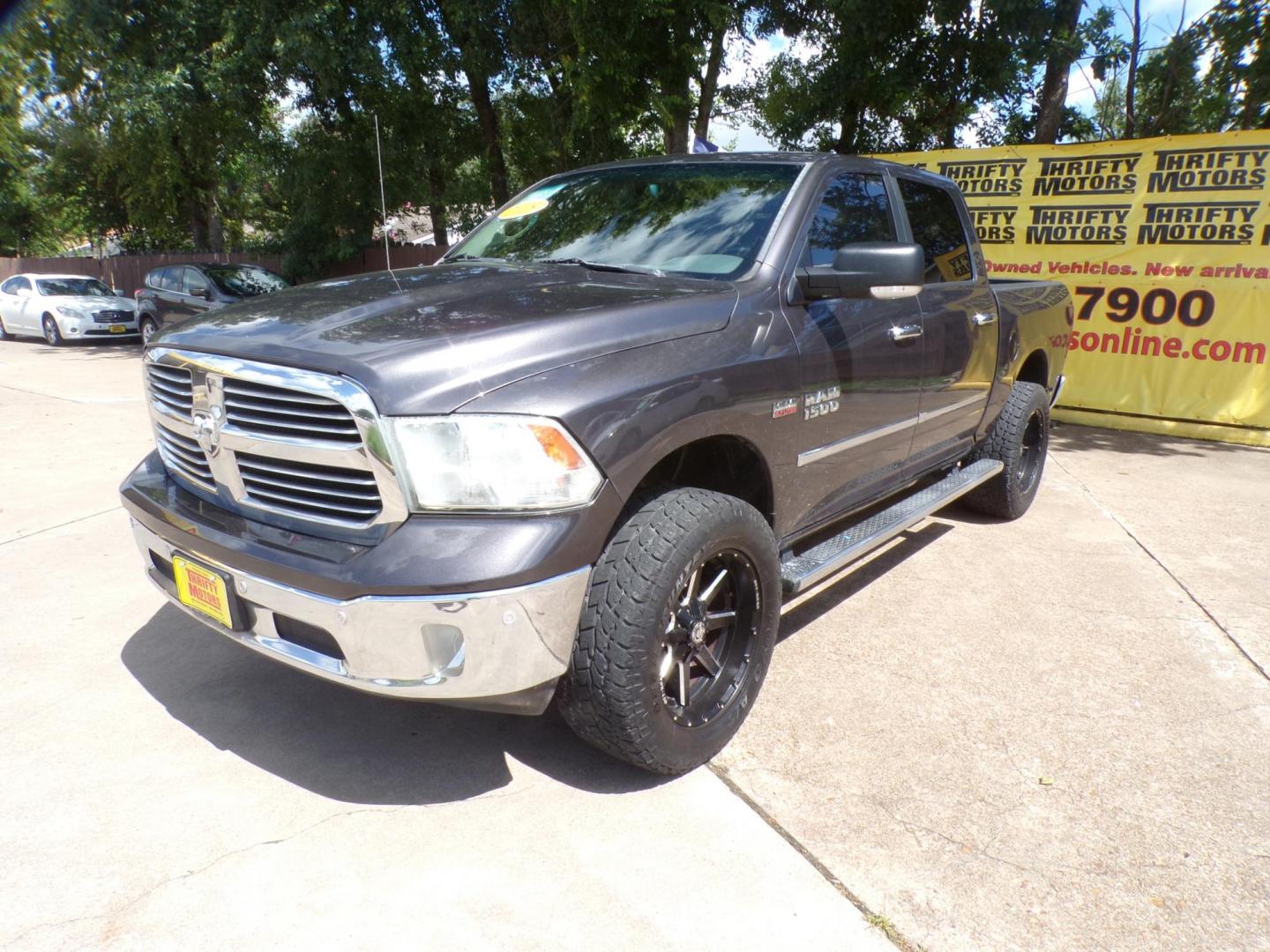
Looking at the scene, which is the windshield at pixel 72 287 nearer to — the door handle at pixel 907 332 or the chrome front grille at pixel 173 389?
the chrome front grille at pixel 173 389

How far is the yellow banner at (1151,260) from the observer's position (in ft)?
25.3

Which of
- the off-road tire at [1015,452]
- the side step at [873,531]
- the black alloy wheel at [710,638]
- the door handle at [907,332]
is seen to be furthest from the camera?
the off-road tire at [1015,452]

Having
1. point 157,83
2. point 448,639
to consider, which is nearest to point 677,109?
point 157,83

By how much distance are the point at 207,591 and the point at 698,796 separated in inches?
60.4

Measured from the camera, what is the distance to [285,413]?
2293 mm

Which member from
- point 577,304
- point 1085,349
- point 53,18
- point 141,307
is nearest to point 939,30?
point 1085,349

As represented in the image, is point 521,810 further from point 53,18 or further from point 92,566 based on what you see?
point 53,18

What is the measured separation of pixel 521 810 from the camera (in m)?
2.53

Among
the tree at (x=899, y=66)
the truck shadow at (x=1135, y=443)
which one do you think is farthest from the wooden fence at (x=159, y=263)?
the truck shadow at (x=1135, y=443)

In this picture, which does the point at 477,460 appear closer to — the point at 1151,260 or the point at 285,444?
the point at 285,444

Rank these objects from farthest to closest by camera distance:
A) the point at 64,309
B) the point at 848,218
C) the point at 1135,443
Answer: the point at 64,309 < the point at 1135,443 < the point at 848,218

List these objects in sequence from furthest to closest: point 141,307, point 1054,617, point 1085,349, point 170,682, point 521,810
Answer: point 141,307, point 1085,349, point 1054,617, point 170,682, point 521,810

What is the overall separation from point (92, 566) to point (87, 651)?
3.43 feet

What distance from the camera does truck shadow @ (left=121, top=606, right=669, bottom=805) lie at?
8.71 feet
